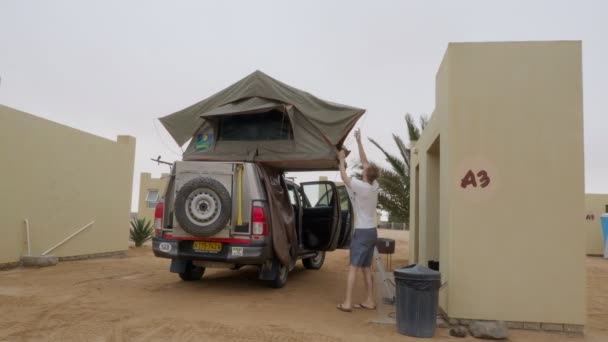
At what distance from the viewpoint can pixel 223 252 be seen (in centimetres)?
621

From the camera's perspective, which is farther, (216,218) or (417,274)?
(216,218)

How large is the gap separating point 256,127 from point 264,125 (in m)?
0.13

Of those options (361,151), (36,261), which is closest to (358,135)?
(361,151)

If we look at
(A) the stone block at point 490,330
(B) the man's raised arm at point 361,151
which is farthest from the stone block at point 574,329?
(B) the man's raised arm at point 361,151

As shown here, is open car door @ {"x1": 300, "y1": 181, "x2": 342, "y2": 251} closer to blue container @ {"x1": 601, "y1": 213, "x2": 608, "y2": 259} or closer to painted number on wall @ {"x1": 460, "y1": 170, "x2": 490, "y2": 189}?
painted number on wall @ {"x1": 460, "y1": 170, "x2": 490, "y2": 189}

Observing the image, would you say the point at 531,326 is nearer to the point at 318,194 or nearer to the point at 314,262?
the point at 318,194

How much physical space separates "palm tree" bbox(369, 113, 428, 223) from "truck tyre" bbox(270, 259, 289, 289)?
8.36 meters

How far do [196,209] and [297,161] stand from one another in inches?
63.2

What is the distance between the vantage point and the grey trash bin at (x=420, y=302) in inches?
179

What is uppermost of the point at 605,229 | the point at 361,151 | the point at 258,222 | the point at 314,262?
the point at 361,151

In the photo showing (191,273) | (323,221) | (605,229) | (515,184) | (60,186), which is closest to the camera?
(515,184)

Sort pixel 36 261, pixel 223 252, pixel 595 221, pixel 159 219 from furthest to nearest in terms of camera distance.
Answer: pixel 595 221 < pixel 36 261 < pixel 159 219 < pixel 223 252

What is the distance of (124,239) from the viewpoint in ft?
41.4

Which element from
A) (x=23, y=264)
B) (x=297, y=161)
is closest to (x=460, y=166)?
(x=297, y=161)
